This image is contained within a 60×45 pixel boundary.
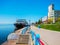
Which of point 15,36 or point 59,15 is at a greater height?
point 59,15

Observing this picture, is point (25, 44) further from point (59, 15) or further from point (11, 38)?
point (59, 15)

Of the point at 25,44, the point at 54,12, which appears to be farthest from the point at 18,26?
the point at 25,44

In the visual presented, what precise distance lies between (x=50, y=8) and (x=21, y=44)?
144 meters

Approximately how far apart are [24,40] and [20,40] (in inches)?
17.0

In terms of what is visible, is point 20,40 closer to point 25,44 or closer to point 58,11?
point 25,44

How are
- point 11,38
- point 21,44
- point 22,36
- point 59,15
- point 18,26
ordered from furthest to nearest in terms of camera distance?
point 59,15 < point 18,26 < point 11,38 < point 22,36 < point 21,44

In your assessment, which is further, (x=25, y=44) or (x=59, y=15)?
(x=59, y=15)

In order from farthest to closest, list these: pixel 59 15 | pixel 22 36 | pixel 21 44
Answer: pixel 59 15
pixel 22 36
pixel 21 44

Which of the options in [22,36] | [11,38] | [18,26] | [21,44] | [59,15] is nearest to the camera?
[21,44]

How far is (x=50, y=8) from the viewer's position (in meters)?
160

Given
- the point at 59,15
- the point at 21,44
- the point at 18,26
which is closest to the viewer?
the point at 21,44

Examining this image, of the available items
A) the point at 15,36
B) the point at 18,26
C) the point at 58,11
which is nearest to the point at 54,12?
the point at 58,11

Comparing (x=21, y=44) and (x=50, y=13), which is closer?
(x=21, y=44)

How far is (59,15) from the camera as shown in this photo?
15250cm
